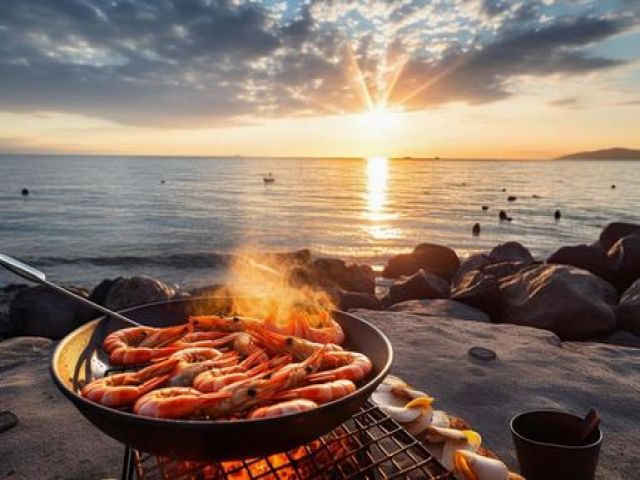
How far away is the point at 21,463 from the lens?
14.6 ft

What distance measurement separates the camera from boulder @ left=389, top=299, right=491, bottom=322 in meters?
10.8

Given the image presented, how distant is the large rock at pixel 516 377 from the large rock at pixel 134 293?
6776mm

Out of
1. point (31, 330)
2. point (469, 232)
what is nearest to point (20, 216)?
point (31, 330)

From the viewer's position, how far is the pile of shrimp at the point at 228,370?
250 cm

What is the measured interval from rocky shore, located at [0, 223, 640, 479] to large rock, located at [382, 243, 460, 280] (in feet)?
15.0

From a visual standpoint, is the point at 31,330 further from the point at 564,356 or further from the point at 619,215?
the point at 619,215

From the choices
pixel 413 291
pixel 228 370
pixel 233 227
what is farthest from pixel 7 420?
pixel 233 227

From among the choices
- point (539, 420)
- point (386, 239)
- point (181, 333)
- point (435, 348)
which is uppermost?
point (181, 333)

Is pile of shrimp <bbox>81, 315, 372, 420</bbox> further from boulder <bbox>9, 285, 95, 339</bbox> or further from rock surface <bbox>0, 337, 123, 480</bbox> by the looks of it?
boulder <bbox>9, 285, 95, 339</bbox>

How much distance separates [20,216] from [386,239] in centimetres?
3275

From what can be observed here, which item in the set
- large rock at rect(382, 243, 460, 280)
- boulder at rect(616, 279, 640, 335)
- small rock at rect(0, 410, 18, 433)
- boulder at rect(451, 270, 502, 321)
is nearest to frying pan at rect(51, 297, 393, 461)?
small rock at rect(0, 410, 18, 433)

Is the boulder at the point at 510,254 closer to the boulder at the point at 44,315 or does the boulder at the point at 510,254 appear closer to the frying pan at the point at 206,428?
the boulder at the point at 44,315

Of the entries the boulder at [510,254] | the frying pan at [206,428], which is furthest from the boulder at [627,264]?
the frying pan at [206,428]

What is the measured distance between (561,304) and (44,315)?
1246 cm
